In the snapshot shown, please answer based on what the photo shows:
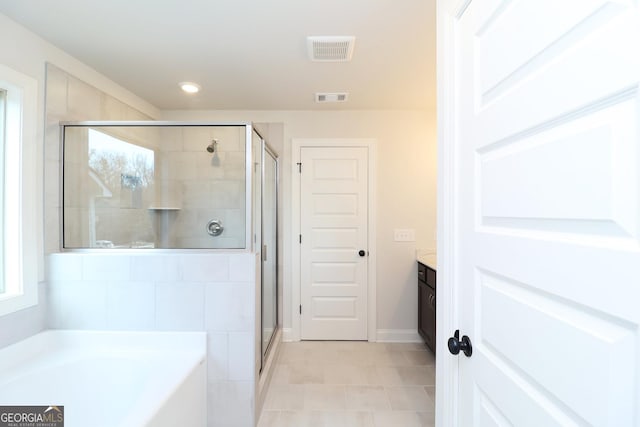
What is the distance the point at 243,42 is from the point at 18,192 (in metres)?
1.60

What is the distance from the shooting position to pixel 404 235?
3189 millimetres

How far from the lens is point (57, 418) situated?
1515mm

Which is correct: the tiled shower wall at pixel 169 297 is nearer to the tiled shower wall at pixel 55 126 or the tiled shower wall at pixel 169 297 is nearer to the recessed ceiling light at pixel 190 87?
the tiled shower wall at pixel 55 126

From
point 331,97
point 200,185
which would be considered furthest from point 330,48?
point 200,185

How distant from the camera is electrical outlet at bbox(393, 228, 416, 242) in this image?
3188 mm

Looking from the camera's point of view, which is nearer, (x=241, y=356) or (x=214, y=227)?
(x=241, y=356)

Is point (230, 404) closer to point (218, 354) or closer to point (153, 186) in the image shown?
point (218, 354)

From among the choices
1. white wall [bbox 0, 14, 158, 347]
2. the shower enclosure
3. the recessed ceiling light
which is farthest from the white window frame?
the recessed ceiling light

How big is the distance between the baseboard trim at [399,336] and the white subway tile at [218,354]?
1.84 metres

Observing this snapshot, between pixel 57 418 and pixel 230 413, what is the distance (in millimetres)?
873

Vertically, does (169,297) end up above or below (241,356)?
above

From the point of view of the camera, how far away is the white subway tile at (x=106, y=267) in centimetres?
187

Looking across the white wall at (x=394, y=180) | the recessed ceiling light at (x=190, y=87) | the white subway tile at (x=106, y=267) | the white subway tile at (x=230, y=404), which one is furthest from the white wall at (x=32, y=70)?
the white wall at (x=394, y=180)

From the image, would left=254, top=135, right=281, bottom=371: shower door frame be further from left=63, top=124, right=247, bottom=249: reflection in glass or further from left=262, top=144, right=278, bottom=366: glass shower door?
left=63, top=124, right=247, bottom=249: reflection in glass
